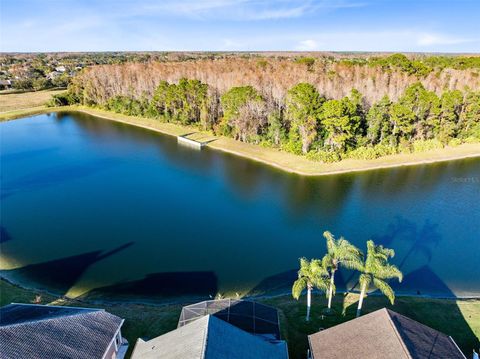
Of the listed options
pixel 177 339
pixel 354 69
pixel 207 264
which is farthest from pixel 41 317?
pixel 354 69

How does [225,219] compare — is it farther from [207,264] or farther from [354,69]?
[354,69]

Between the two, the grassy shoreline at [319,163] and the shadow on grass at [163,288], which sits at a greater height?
the grassy shoreline at [319,163]

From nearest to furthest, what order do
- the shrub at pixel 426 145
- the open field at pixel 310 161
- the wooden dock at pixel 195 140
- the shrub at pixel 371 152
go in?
the open field at pixel 310 161 < the shrub at pixel 371 152 < the shrub at pixel 426 145 < the wooden dock at pixel 195 140

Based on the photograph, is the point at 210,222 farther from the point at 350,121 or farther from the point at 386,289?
the point at 350,121

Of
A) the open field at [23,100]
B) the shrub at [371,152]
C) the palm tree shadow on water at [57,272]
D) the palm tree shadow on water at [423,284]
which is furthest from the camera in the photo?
the open field at [23,100]

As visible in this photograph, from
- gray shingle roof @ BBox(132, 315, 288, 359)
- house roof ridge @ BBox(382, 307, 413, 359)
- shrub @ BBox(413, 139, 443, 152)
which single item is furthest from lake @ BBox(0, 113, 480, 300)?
house roof ridge @ BBox(382, 307, 413, 359)

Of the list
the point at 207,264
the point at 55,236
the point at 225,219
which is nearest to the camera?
the point at 207,264

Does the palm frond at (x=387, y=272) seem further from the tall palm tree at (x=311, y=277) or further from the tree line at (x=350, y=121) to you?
the tree line at (x=350, y=121)

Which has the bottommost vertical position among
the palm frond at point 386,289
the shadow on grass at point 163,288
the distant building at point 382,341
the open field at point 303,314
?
the shadow on grass at point 163,288

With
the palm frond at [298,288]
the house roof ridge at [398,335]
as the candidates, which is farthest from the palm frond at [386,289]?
the palm frond at [298,288]
